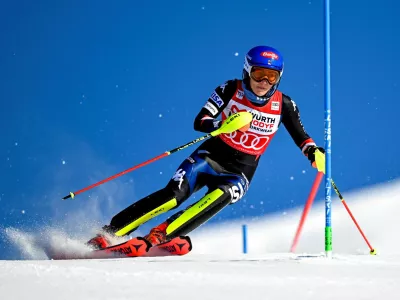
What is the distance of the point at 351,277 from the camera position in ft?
9.00

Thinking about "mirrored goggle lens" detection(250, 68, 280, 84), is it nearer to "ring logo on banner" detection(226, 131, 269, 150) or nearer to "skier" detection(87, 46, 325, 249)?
"skier" detection(87, 46, 325, 249)

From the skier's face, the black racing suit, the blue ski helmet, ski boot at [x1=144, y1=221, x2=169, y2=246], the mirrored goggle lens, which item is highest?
the blue ski helmet

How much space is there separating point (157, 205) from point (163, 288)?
2.16 metres

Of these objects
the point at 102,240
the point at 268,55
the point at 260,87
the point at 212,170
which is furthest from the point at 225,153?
the point at 102,240

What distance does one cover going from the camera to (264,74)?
4559 millimetres

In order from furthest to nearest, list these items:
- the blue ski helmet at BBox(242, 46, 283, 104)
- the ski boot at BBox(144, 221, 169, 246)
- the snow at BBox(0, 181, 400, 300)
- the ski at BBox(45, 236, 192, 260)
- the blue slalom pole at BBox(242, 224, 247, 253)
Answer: the blue slalom pole at BBox(242, 224, 247, 253) < the blue ski helmet at BBox(242, 46, 283, 104) < the ski boot at BBox(144, 221, 169, 246) < the ski at BBox(45, 236, 192, 260) < the snow at BBox(0, 181, 400, 300)

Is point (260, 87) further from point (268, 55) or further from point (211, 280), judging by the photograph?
point (211, 280)

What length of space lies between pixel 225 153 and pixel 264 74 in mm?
706

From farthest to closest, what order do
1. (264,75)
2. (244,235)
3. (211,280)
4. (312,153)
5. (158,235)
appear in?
(244,235)
(312,153)
(264,75)
(158,235)
(211,280)

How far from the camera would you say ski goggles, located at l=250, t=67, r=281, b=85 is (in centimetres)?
455

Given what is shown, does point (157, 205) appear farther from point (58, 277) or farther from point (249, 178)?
point (58, 277)

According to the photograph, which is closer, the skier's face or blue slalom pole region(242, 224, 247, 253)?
the skier's face

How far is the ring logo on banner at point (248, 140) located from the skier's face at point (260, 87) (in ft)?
1.11

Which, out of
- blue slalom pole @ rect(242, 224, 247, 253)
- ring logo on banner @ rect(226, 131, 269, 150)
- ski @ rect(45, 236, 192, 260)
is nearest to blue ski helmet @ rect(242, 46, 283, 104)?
ring logo on banner @ rect(226, 131, 269, 150)
